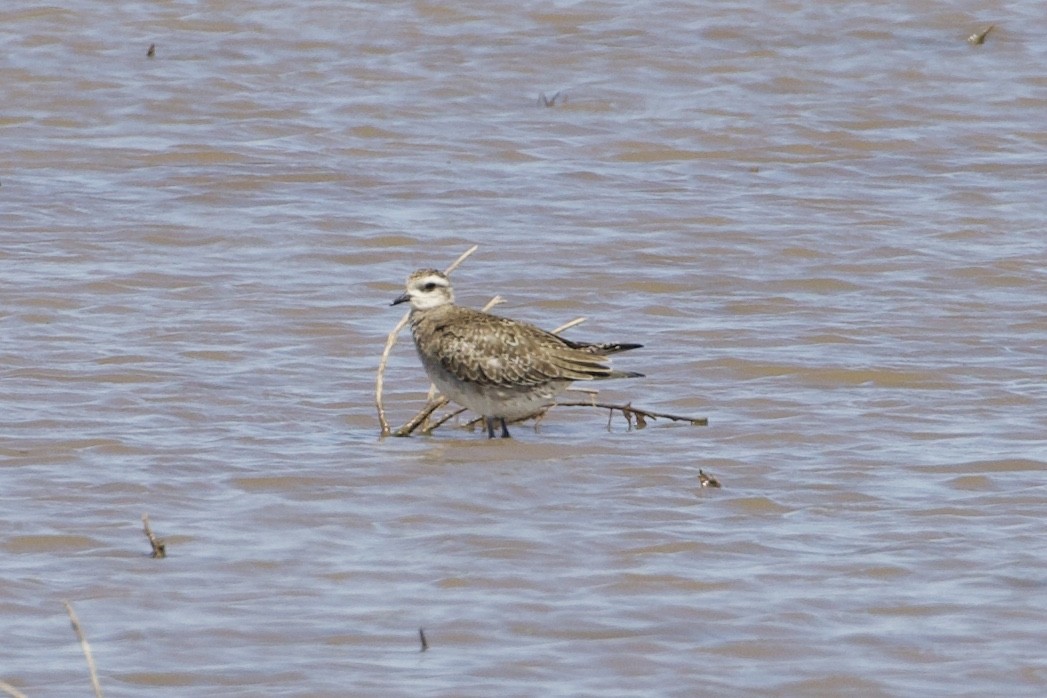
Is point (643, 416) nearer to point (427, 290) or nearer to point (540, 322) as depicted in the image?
point (427, 290)

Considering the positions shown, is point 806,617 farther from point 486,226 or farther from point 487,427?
point 486,226

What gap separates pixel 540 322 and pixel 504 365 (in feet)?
6.76

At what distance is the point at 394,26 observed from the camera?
19.5 meters

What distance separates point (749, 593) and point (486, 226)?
6691 mm

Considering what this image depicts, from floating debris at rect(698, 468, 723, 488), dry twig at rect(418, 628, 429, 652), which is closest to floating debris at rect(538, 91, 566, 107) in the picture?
floating debris at rect(698, 468, 723, 488)

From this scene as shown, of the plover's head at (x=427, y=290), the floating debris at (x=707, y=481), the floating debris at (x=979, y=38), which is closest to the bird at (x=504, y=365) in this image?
the plover's head at (x=427, y=290)

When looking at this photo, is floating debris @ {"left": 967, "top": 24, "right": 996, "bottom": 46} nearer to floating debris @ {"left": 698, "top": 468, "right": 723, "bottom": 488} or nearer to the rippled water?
the rippled water

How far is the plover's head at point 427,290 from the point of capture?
35.2 feet

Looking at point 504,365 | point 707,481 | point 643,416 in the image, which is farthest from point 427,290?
point 707,481

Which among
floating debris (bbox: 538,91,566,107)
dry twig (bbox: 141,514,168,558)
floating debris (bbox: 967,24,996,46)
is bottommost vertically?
floating debris (bbox: 538,91,566,107)

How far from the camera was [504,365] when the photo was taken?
10117 millimetres

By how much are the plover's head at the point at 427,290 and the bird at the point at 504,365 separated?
1.14 feet

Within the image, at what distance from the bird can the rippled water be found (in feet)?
0.85

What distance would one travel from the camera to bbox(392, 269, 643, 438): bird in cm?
1007
